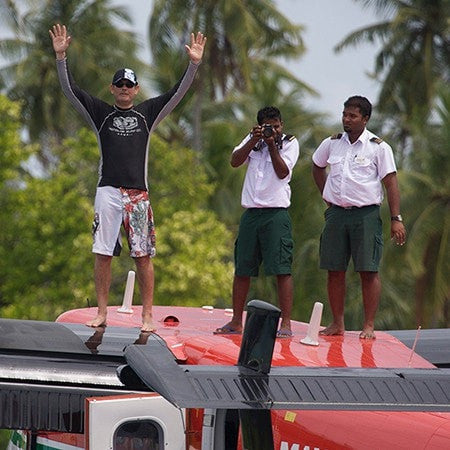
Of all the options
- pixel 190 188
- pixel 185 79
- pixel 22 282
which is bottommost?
pixel 22 282

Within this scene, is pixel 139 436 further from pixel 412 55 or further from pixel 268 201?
pixel 412 55

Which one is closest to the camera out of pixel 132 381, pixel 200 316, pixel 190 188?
pixel 132 381

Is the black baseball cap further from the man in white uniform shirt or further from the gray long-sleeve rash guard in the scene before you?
the man in white uniform shirt

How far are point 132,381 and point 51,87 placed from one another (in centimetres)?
3866

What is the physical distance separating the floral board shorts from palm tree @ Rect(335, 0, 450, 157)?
109 feet

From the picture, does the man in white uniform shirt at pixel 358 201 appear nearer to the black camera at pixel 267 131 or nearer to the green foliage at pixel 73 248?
the black camera at pixel 267 131

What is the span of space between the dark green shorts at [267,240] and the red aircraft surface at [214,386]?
0.46m

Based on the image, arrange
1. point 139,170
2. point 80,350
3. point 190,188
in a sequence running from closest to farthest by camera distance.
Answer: point 80,350 → point 139,170 → point 190,188

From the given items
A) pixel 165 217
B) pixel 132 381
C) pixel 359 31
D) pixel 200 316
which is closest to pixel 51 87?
pixel 359 31

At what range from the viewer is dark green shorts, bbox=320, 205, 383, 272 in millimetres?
8734

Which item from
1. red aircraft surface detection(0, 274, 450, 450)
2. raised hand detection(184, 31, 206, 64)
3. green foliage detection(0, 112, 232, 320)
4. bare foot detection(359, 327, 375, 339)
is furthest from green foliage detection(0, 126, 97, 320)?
bare foot detection(359, 327, 375, 339)

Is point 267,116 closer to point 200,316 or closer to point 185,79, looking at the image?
point 185,79

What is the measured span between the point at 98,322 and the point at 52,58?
34.8 m

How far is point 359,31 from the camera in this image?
44.3 metres
